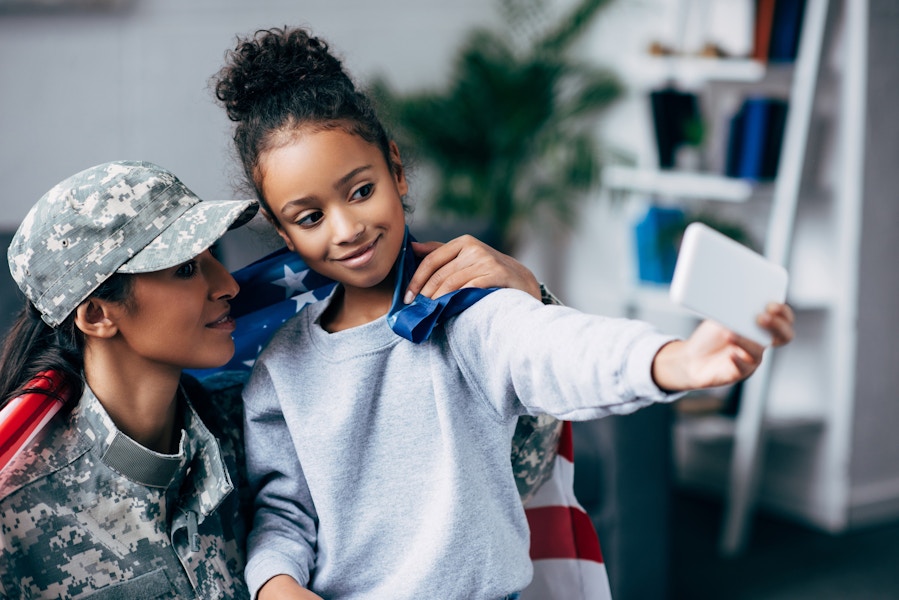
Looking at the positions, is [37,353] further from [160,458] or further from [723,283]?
[723,283]

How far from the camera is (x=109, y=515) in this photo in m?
1.08

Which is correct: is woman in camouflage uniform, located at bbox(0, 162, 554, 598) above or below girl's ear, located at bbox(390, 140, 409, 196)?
below

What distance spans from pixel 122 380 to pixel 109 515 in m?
0.16

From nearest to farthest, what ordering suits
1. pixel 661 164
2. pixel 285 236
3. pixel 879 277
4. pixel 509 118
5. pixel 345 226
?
1. pixel 345 226
2. pixel 285 236
3. pixel 879 277
4. pixel 661 164
5. pixel 509 118

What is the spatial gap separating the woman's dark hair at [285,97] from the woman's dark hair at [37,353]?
11.5 inches

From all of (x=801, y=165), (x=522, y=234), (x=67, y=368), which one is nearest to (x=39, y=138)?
(x=522, y=234)

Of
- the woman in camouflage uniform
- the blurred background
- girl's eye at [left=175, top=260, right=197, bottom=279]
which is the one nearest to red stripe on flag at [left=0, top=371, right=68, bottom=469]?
the woman in camouflage uniform

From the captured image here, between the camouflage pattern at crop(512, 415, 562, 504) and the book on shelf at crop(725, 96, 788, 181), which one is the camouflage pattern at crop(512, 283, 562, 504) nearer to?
the camouflage pattern at crop(512, 415, 562, 504)

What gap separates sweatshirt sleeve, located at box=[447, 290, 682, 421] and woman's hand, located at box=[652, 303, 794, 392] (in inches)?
0.6

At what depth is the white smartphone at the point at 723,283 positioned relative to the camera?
66 centimetres

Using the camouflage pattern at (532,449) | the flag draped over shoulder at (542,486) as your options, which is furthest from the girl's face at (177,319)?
the camouflage pattern at (532,449)

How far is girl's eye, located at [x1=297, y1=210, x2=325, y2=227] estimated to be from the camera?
104cm

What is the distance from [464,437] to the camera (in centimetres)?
101

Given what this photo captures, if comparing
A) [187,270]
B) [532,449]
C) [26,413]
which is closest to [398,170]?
[187,270]
